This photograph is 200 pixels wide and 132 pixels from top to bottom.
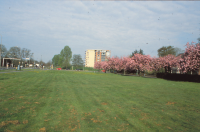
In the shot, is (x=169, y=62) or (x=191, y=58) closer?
(x=191, y=58)

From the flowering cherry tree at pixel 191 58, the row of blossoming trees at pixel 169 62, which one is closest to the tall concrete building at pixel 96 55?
the row of blossoming trees at pixel 169 62

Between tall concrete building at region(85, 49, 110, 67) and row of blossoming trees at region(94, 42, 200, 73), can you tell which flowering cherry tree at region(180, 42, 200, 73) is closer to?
row of blossoming trees at region(94, 42, 200, 73)

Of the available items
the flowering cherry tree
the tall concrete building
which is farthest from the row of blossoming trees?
the tall concrete building

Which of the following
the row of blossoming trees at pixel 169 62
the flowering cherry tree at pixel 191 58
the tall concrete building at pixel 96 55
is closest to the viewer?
the flowering cherry tree at pixel 191 58

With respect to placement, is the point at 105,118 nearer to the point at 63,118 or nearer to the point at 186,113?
the point at 63,118

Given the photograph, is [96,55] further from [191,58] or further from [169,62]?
[191,58]

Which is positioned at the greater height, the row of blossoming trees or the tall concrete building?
the tall concrete building

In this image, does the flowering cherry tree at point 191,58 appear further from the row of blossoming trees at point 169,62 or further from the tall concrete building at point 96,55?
the tall concrete building at point 96,55

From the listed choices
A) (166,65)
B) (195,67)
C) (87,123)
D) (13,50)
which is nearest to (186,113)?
(87,123)

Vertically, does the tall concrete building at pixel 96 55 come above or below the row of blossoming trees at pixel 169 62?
above

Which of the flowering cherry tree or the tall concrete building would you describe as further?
the tall concrete building

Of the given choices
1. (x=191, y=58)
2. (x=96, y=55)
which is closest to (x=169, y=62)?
(x=191, y=58)

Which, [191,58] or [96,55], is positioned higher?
[96,55]

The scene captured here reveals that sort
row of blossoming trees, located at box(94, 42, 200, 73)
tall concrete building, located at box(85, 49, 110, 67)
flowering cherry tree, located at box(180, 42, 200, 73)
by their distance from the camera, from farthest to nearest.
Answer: tall concrete building, located at box(85, 49, 110, 67) → row of blossoming trees, located at box(94, 42, 200, 73) → flowering cherry tree, located at box(180, 42, 200, 73)
